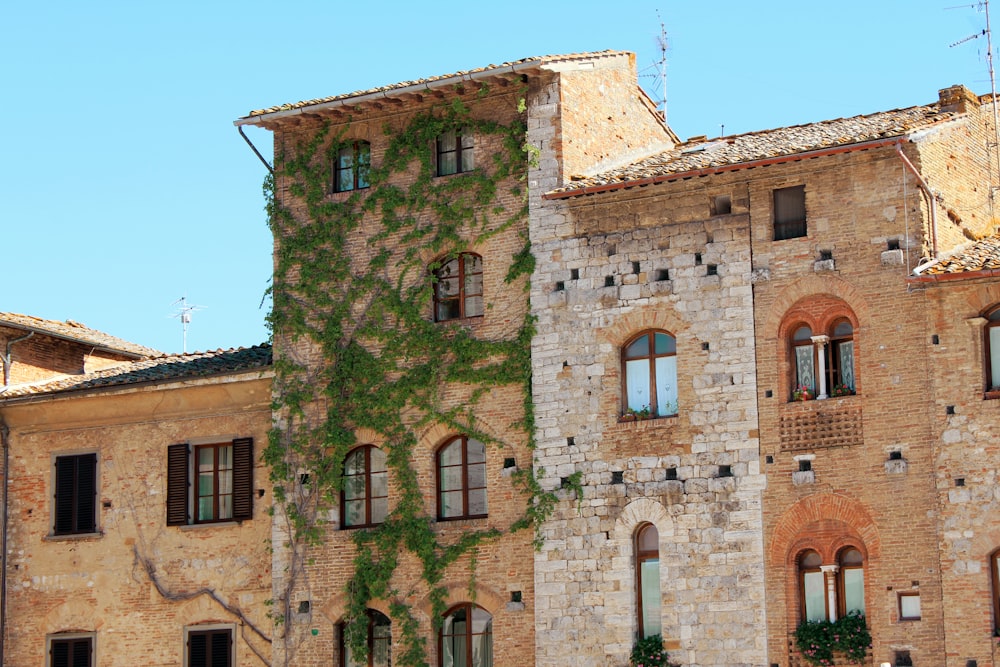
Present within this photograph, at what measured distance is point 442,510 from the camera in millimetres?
30062

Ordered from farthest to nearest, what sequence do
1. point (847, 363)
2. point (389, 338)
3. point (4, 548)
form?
1. point (4, 548)
2. point (389, 338)
3. point (847, 363)

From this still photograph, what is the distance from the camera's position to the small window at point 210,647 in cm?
3134

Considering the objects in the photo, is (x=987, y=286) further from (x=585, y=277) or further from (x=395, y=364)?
(x=395, y=364)

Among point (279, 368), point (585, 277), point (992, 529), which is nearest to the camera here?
point (992, 529)

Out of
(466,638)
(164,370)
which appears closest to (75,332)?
(164,370)

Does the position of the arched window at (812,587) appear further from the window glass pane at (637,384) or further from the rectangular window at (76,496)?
the rectangular window at (76,496)

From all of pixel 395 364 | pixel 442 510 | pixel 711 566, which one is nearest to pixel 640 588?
pixel 711 566

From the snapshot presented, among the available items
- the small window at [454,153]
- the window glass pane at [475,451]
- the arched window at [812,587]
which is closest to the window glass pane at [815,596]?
the arched window at [812,587]

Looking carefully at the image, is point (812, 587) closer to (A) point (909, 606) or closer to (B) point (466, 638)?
(A) point (909, 606)

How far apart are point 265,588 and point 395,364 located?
4.34 meters

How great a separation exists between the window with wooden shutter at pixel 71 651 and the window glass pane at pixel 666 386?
36.3ft

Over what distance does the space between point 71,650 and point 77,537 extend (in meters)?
1.95

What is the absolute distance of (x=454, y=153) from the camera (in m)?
31.1

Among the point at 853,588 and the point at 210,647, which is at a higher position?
the point at 853,588
